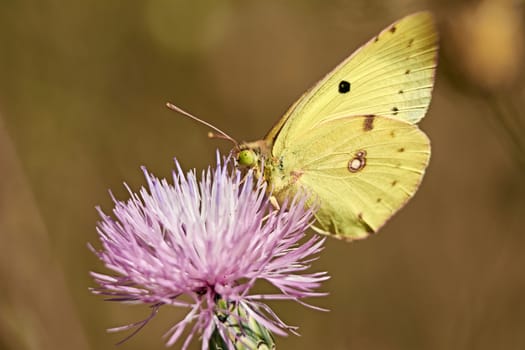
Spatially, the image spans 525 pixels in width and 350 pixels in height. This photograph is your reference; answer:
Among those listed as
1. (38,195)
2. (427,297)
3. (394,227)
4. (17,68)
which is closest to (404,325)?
(427,297)

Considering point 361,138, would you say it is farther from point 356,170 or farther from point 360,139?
point 356,170

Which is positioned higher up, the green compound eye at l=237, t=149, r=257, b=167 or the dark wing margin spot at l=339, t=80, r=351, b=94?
the dark wing margin spot at l=339, t=80, r=351, b=94

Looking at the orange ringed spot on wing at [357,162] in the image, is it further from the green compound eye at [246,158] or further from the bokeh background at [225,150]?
the bokeh background at [225,150]

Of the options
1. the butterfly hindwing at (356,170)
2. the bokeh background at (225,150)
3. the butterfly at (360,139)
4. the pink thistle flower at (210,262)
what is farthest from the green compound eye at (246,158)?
the bokeh background at (225,150)

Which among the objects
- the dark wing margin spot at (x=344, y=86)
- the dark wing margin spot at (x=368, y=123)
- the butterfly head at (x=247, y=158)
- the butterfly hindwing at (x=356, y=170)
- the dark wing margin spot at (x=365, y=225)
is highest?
the dark wing margin spot at (x=344, y=86)

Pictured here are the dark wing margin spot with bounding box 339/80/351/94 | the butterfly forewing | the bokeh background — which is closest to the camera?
the butterfly forewing

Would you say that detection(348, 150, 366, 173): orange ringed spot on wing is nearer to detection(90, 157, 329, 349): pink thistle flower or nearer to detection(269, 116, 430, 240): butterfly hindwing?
detection(269, 116, 430, 240): butterfly hindwing

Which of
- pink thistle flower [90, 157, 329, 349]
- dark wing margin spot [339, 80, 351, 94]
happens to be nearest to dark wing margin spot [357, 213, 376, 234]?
pink thistle flower [90, 157, 329, 349]

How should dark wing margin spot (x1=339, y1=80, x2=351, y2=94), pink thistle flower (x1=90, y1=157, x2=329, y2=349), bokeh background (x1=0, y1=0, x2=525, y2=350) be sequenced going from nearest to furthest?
pink thistle flower (x1=90, y1=157, x2=329, y2=349) → dark wing margin spot (x1=339, y1=80, x2=351, y2=94) → bokeh background (x1=0, y1=0, x2=525, y2=350)
